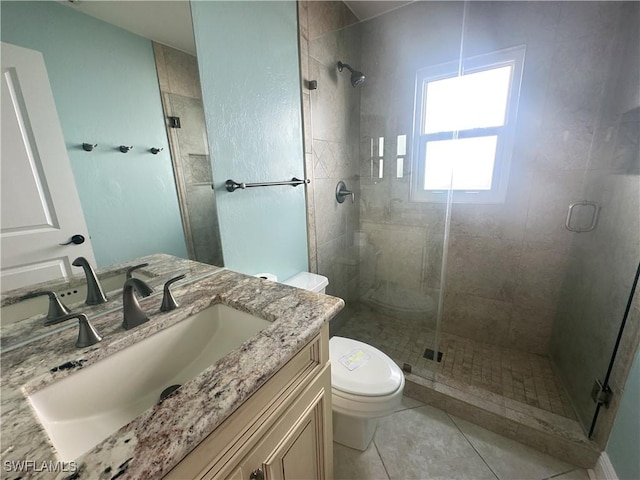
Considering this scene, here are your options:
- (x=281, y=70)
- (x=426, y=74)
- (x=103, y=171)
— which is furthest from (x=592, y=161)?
(x=103, y=171)

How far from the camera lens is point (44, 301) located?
691 millimetres

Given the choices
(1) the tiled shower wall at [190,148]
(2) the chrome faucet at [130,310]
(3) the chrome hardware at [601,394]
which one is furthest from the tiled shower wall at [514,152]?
(2) the chrome faucet at [130,310]

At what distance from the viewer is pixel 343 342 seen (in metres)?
1.46

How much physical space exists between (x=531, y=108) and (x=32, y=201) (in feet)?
7.93

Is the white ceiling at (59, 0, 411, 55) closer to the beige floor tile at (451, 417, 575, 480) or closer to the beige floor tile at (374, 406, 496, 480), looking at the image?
the beige floor tile at (374, 406, 496, 480)

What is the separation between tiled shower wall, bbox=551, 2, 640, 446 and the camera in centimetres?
115

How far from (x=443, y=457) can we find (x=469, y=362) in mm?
741

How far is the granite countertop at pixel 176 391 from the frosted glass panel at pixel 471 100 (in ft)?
5.65

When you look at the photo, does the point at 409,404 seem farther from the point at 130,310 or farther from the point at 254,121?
the point at 254,121

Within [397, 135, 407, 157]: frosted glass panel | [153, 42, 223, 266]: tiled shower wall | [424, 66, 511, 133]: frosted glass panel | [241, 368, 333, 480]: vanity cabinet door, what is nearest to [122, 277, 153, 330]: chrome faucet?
[153, 42, 223, 266]: tiled shower wall

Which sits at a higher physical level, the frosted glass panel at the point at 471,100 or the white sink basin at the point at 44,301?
the frosted glass panel at the point at 471,100

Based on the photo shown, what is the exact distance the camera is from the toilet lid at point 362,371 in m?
1.15

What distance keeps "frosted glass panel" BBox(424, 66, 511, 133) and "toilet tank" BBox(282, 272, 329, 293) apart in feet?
4.62

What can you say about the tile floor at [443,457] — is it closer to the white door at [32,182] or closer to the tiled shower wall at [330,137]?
the tiled shower wall at [330,137]
